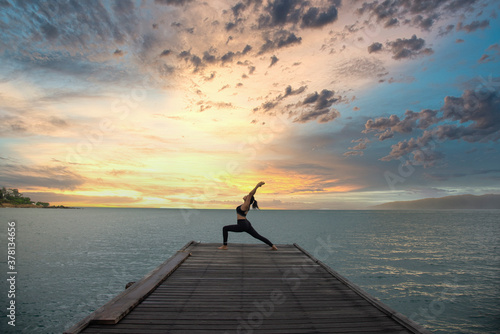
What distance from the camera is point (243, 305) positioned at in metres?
6.23

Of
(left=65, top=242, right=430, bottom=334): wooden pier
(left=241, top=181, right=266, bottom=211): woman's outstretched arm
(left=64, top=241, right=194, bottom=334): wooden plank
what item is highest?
(left=241, top=181, right=266, bottom=211): woman's outstretched arm

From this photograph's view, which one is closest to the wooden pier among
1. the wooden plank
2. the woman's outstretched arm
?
the wooden plank

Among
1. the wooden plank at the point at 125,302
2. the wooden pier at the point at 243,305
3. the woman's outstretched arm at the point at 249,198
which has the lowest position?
the wooden pier at the point at 243,305

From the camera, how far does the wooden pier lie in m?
5.07

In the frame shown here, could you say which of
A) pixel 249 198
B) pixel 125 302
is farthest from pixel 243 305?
pixel 249 198

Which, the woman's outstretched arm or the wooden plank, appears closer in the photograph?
the wooden plank

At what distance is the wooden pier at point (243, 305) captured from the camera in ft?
16.6

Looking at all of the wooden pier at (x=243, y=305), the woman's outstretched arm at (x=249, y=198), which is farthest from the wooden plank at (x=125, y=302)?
the woman's outstretched arm at (x=249, y=198)

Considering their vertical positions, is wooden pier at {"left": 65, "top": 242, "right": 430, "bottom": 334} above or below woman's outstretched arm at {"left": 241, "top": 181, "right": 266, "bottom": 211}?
below

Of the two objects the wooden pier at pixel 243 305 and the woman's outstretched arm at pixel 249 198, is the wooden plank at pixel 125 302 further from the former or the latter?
the woman's outstretched arm at pixel 249 198

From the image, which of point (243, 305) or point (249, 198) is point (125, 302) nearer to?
point (243, 305)

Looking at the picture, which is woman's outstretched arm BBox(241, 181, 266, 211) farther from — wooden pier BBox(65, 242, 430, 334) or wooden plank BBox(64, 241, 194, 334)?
wooden plank BBox(64, 241, 194, 334)

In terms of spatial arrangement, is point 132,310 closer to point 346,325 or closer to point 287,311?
point 287,311

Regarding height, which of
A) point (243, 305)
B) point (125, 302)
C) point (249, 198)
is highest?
point (249, 198)
